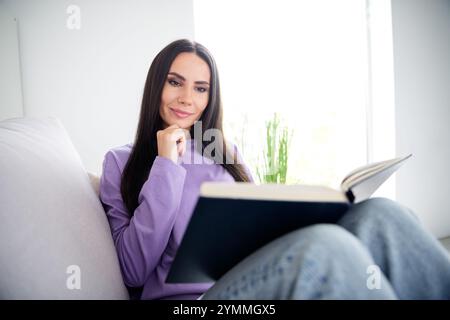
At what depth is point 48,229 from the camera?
0.73 metres

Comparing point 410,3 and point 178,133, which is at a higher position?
point 410,3

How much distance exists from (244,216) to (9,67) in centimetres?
213

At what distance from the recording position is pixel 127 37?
2.37m

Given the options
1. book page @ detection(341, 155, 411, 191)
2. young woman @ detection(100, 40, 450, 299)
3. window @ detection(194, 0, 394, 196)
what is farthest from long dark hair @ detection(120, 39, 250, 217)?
window @ detection(194, 0, 394, 196)

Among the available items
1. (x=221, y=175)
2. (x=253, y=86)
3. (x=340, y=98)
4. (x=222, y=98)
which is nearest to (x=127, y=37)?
(x=253, y=86)

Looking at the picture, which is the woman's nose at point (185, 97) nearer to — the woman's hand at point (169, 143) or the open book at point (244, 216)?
the woman's hand at point (169, 143)

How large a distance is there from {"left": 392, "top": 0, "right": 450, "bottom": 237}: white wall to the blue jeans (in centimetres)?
246

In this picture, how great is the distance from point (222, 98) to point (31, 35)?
155 cm

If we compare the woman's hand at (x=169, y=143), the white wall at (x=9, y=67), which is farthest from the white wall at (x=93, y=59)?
the woman's hand at (x=169, y=143)

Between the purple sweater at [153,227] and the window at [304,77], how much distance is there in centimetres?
194

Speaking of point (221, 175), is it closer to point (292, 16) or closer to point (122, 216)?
point (122, 216)

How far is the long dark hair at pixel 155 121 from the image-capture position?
103 cm

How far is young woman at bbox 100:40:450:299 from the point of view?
0.51m

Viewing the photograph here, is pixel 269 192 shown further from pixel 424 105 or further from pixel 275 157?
pixel 424 105
